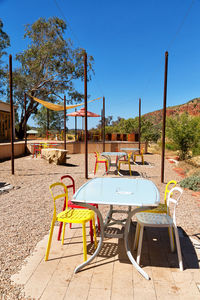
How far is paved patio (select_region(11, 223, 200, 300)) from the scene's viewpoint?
1.68 metres

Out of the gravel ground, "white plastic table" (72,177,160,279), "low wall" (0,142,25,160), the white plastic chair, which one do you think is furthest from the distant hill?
the white plastic chair

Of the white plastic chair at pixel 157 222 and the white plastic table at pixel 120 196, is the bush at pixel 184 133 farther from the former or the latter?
the white plastic chair at pixel 157 222

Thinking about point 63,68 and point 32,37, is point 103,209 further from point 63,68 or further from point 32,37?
point 32,37

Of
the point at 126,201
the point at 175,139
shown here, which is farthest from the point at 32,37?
the point at 126,201

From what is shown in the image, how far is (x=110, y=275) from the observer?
188cm

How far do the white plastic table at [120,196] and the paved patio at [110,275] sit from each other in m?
0.10

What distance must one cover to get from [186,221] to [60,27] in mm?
17766


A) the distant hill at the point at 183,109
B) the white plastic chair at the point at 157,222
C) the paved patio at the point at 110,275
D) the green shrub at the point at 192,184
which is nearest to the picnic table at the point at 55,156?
the green shrub at the point at 192,184

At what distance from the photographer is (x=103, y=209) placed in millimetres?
3828

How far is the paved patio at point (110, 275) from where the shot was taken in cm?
168

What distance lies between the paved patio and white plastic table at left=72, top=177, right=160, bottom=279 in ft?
0.34

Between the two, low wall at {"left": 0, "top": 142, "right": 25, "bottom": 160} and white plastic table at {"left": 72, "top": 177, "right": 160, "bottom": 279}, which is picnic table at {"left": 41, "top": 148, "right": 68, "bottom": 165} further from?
white plastic table at {"left": 72, "top": 177, "right": 160, "bottom": 279}

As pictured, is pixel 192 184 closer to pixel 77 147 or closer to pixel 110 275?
pixel 110 275

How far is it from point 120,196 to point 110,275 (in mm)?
653
